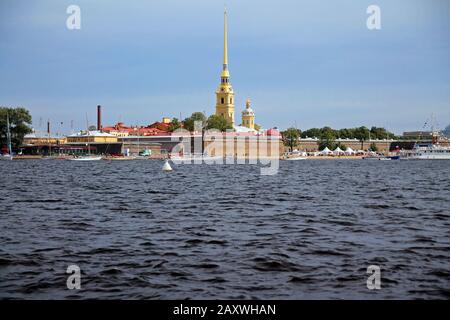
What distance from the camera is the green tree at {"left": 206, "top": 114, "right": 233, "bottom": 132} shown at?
387ft

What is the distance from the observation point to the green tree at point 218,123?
387ft

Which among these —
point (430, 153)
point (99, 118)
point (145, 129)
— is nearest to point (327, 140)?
point (430, 153)

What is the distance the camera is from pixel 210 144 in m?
111

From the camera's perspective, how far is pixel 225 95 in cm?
12938

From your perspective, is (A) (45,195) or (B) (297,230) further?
(A) (45,195)

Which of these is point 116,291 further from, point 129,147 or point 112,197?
point 129,147

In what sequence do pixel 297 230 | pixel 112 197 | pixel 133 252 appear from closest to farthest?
pixel 133 252 < pixel 297 230 < pixel 112 197

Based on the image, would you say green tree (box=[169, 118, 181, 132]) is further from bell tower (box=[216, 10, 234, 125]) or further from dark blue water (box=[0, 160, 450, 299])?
dark blue water (box=[0, 160, 450, 299])

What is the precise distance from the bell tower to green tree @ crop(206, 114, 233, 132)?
6042 mm

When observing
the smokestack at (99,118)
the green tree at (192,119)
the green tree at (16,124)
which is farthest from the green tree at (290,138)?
the green tree at (16,124)

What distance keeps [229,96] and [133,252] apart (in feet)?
393

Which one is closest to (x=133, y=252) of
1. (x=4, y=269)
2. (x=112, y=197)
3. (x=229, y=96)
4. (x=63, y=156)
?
(x=4, y=269)

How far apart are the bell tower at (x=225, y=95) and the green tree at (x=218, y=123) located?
19.8 feet

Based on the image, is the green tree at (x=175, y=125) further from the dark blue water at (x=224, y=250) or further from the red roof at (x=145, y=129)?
the dark blue water at (x=224, y=250)
